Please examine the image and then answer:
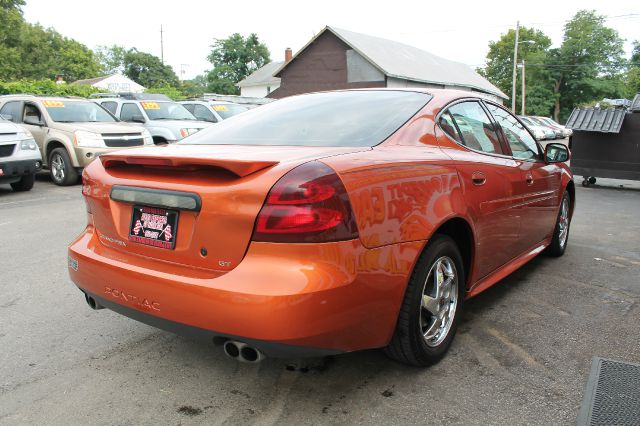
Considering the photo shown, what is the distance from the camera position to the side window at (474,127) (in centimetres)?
349

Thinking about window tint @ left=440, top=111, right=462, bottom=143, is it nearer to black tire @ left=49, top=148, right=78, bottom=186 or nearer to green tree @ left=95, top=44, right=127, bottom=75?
black tire @ left=49, top=148, right=78, bottom=186

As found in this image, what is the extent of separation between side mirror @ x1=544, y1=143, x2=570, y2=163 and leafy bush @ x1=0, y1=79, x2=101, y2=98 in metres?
23.3

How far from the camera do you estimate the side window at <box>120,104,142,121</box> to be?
1386cm

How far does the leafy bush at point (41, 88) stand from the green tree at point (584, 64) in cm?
5266

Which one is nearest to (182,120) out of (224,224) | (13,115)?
(13,115)

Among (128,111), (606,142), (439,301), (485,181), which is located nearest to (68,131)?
(128,111)

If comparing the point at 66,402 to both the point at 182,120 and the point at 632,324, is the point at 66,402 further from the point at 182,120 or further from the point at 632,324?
the point at 182,120

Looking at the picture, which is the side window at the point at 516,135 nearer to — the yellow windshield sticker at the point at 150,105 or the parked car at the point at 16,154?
the parked car at the point at 16,154

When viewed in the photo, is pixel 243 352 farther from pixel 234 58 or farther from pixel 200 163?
pixel 234 58

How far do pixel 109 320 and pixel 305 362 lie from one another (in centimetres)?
147

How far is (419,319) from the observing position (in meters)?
2.79

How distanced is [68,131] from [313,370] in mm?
9353

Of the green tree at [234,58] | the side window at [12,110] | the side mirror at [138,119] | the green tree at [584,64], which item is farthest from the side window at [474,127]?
the green tree at [234,58]

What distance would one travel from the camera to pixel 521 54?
243ft
